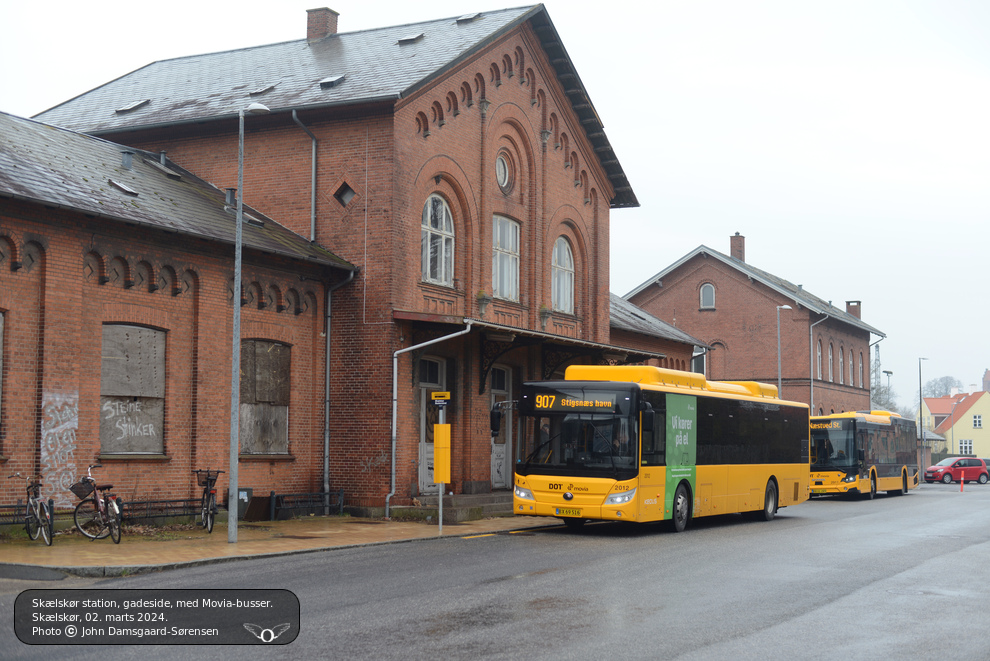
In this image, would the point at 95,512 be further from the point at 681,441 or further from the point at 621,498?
the point at 681,441

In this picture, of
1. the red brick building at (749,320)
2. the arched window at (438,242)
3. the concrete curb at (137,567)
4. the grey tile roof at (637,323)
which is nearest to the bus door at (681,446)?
the concrete curb at (137,567)

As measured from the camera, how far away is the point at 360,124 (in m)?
23.7

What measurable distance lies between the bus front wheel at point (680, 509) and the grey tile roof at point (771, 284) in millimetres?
35636

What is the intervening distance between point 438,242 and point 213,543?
11.0 meters

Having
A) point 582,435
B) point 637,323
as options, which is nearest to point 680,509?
point 582,435

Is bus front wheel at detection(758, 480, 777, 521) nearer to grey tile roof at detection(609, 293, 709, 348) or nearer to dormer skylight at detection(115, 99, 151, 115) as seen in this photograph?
grey tile roof at detection(609, 293, 709, 348)

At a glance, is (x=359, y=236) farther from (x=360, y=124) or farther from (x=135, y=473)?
(x=135, y=473)

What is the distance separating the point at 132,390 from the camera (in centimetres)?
1911

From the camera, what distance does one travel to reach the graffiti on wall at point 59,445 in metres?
17.2

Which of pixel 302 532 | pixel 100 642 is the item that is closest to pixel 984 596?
pixel 100 642

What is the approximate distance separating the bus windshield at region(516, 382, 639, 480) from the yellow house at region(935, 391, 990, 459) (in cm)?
10177

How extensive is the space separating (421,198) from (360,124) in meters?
2.20

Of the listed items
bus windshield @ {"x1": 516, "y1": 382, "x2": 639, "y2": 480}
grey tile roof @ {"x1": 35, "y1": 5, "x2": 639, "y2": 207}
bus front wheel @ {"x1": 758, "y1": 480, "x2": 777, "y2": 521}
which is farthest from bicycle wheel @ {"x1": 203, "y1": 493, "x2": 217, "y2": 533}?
bus front wheel @ {"x1": 758, "y1": 480, "x2": 777, "y2": 521}

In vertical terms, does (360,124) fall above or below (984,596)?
above
